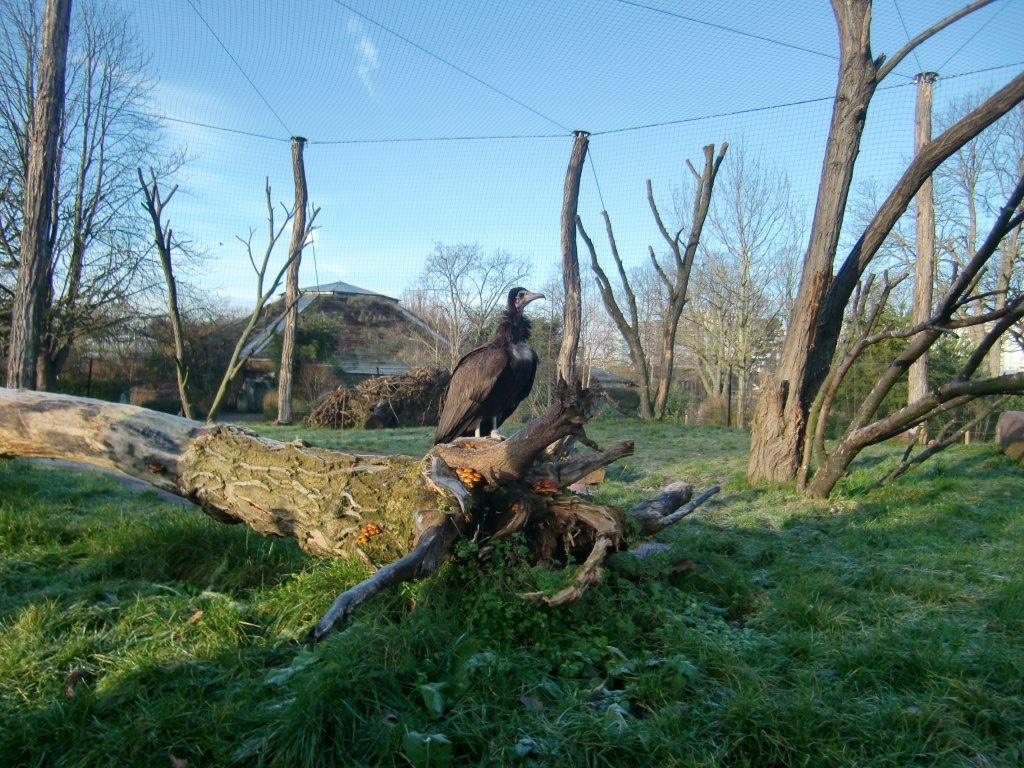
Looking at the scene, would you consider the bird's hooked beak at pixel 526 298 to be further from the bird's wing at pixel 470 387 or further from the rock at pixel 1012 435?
the rock at pixel 1012 435

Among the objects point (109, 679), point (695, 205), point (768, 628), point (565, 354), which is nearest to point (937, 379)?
point (695, 205)

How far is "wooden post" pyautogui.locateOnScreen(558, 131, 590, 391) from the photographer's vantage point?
15070 mm

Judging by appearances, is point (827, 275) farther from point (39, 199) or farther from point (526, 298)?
point (39, 199)

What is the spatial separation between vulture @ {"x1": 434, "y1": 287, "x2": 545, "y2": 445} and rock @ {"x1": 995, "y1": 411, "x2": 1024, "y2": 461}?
5.59m

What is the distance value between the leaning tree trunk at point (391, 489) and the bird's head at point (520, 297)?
11.0ft

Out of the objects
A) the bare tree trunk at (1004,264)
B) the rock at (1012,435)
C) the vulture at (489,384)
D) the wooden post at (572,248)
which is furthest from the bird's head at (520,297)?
the bare tree trunk at (1004,264)

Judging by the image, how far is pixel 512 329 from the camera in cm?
679

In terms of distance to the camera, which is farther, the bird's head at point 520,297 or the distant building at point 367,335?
the distant building at point 367,335

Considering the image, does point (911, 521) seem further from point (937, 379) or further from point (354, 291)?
point (354, 291)

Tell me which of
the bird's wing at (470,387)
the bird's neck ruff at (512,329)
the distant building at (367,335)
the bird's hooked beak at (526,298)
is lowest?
the bird's wing at (470,387)

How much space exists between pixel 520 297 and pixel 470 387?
4.63 feet

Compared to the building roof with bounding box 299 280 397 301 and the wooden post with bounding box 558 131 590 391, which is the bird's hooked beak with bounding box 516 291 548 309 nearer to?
the wooden post with bounding box 558 131 590 391

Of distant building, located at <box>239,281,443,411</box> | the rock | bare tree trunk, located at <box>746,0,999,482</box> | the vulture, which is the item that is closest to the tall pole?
the rock

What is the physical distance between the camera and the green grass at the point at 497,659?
7.12 ft
